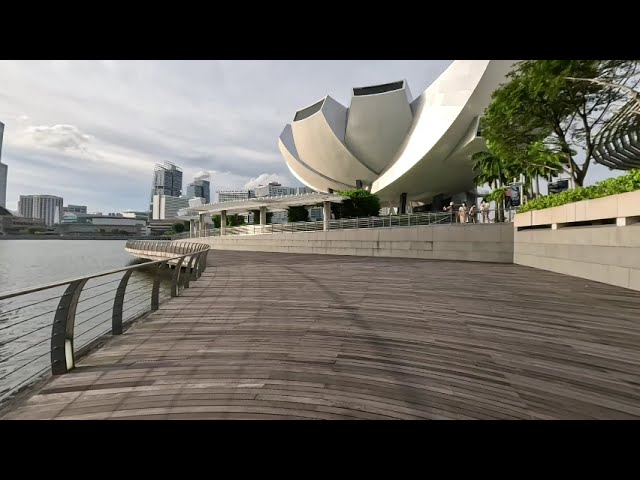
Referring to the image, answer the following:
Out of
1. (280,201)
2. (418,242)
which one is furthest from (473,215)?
(280,201)

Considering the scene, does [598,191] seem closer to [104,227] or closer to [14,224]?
[104,227]

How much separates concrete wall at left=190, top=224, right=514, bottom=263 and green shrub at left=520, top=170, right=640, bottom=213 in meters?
2.79

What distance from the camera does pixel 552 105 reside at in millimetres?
12945

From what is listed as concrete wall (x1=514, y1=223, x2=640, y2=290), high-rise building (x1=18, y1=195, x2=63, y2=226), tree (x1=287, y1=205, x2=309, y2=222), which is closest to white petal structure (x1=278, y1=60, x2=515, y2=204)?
tree (x1=287, y1=205, x2=309, y2=222)

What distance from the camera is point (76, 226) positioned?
123062 mm

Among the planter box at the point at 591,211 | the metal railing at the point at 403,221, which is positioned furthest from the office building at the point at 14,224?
the planter box at the point at 591,211

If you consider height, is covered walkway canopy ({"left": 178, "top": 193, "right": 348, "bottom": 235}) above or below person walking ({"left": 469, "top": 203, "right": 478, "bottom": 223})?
above

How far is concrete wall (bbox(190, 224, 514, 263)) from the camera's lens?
14664 millimetres

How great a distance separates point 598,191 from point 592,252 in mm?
1616

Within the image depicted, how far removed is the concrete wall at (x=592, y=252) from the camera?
705cm

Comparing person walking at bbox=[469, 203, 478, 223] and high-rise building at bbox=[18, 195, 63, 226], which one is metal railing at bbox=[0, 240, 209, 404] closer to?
person walking at bbox=[469, 203, 478, 223]

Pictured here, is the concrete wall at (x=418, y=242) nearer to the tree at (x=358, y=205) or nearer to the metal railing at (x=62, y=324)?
the tree at (x=358, y=205)
